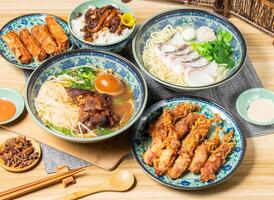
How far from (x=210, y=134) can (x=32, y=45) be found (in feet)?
3.60

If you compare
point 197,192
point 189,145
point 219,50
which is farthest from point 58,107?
point 219,50

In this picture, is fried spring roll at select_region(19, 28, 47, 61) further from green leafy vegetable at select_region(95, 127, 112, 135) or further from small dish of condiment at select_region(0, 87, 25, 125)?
green leafy vegetable at select_region(95, 127, 112, 135)

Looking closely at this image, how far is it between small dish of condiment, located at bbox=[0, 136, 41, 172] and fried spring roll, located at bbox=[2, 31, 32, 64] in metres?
0.53

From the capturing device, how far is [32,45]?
8.39 ft

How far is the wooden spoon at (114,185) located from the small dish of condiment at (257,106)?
68 centimetres

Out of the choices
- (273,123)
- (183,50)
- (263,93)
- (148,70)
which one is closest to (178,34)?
(183,50)

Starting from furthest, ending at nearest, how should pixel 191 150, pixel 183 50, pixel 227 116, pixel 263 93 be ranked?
1. pixel 183 50
2. pixel 263 93
3. pixel 227 116
4. pixel 191 150

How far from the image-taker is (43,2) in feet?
9.75

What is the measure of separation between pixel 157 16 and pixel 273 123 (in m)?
0.90

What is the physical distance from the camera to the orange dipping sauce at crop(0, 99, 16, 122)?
87.1 inches

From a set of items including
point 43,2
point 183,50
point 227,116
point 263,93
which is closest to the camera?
point 227,116

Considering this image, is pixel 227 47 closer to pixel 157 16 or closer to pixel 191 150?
pixel 157 16

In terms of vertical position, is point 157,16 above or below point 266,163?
above

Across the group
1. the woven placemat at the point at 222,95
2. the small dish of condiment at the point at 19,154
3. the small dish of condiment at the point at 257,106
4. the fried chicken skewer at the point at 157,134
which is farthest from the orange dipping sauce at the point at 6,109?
the small dish of condiment at the point at 257,106
